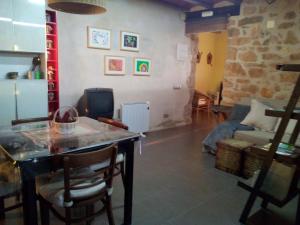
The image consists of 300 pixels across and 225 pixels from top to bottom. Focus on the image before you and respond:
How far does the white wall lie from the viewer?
12.4 feet

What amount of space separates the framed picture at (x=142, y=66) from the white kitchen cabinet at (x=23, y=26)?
5.98 feet

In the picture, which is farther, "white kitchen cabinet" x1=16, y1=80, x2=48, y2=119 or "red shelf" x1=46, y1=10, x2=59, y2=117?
"red shelf" x1=46, y1=10, x2=59, y2=117

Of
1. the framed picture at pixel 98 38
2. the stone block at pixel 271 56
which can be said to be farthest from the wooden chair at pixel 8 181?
the stone block at pixel 271 56

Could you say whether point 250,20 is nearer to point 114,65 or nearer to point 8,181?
point 114,65

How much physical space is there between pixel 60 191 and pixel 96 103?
2360mm

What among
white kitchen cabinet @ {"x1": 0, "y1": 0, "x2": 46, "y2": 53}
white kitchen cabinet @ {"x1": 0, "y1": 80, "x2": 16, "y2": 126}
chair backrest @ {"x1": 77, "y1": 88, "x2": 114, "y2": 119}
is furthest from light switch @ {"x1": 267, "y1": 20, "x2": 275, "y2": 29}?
white kitchen cabinet @ {"x1": 0, "y1": 80, "x2": 16, "y2": 126}

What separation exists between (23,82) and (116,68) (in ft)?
5.41

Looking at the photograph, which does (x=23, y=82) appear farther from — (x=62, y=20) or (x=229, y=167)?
(x=229, y=167)

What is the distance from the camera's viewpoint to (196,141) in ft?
14.6

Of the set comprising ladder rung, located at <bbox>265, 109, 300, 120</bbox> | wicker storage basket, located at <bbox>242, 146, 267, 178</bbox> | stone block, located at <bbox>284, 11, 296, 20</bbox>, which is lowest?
wicker storage basket, located at <bbox>242, 146, 267, 178</bbox>

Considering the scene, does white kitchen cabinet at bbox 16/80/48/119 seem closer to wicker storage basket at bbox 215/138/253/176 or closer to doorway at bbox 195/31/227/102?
wicker storage basket at bbox 215/138/253/176

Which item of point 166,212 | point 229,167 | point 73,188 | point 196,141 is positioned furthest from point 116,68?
point 73,188

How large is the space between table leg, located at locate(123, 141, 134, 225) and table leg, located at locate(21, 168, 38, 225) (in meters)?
0.72

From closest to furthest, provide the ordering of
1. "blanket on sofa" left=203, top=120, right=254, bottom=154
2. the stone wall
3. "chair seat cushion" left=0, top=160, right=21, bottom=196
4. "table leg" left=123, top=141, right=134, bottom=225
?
"chair seat cushion" left=0, top=160, right=21, bottom=196 < "table leg" left=123, top=141, right=134, bottom=225 < "blanket on sofa" left=203, top=120, right=254, bottom=154 < the stone wall
